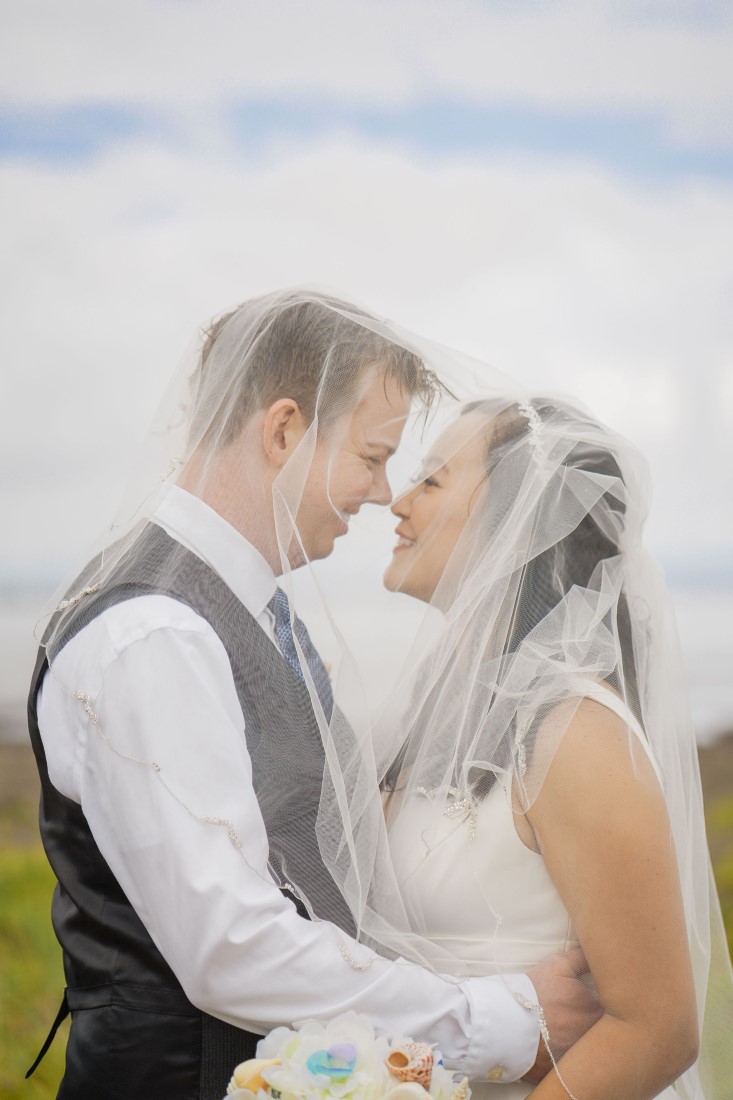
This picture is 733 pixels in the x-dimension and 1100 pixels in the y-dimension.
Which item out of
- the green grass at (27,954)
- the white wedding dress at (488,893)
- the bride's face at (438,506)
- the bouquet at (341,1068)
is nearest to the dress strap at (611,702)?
the white wedding dress at (488,893)

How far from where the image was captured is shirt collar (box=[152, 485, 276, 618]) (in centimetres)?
167

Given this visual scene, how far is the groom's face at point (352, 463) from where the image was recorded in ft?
5.72

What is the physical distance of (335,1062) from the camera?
52.9 inches

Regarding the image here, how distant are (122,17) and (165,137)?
45 cm

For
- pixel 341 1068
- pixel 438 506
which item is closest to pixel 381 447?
pixel 438 506

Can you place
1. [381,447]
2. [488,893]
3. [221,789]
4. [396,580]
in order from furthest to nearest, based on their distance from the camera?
[396,580] → [381,447] → [488,893] → [221,789]

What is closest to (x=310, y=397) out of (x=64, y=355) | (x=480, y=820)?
(x=480, y=820)

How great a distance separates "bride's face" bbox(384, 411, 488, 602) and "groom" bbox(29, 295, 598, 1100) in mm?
131

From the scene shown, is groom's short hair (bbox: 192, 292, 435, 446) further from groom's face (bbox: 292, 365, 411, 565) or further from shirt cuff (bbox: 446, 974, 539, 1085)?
shirt cuff (bbox: 446, 974, 539, 1085)

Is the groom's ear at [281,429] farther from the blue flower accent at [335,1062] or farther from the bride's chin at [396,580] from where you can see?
the blue flower accent at [335,1062]

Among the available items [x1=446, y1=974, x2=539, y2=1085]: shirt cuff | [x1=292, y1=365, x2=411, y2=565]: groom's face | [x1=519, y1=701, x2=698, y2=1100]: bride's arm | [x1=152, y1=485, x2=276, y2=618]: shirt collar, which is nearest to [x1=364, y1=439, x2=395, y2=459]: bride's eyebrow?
[x1=292, y1=365, x2=411, y2=565]: groom's face

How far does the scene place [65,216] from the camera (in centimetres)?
388

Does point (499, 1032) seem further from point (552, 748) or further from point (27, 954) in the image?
point (27, 954)

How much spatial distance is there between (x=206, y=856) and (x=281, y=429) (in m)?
0.71
